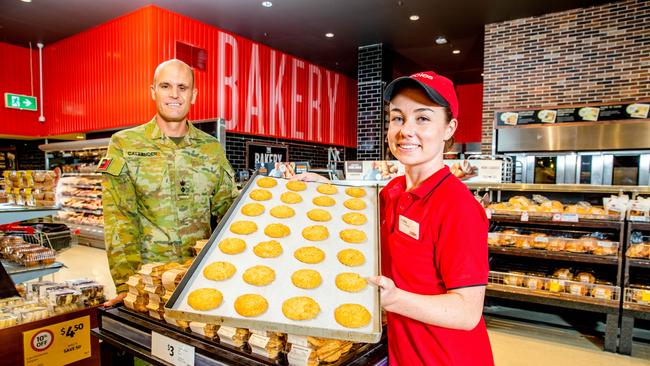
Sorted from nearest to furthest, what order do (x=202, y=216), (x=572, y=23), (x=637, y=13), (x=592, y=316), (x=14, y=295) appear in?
(x=202, y=216)
(x=14, y=295)
(x=592, y=316)
(x=637, y=13)
(x=572, y=23)

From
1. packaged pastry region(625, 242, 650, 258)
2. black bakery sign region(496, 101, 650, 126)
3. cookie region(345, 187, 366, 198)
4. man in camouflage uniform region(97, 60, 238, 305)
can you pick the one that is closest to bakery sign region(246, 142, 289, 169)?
black bakery sign region(496, 101, 650, 126)

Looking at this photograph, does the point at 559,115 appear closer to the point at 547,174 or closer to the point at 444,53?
the point at 547,174

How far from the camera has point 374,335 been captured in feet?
3.18

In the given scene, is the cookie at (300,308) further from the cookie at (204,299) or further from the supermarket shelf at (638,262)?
the supermarket shelf at (638,262)

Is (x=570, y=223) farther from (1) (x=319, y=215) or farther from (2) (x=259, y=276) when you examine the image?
(2) (x=259, y=276)

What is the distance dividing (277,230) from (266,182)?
1.12 ft

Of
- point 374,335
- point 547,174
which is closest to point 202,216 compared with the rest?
point 374,335

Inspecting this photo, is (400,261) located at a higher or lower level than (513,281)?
higher

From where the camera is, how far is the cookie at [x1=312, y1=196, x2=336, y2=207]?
1.57 metres

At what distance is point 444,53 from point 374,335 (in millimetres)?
9790

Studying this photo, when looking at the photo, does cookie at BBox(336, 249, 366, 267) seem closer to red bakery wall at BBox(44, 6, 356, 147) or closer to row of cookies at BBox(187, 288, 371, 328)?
row of cookies at BBox(187, 288, 371, 328)

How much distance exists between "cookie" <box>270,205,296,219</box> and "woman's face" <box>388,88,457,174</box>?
50 cm

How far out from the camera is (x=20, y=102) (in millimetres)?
9031

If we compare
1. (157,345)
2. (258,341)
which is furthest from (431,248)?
(157,345)
